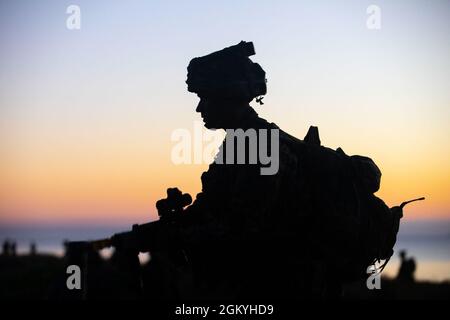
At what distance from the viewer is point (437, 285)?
101ft

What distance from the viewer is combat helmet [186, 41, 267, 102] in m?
9.55

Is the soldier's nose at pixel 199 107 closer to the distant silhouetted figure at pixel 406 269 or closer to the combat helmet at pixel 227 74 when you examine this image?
the combat helmet at pixel 227 74

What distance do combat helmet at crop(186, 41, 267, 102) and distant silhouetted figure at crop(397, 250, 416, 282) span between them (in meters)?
24.2

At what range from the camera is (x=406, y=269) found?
3503cm

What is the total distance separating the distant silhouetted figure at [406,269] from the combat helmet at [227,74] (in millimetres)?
24230

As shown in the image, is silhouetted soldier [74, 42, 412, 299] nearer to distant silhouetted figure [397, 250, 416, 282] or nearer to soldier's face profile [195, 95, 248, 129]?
soldier's face profile [195, 95, 248, 129]

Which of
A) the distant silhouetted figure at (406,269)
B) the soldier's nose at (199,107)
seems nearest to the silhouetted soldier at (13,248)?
the distant silhouetted figure at (406,269)

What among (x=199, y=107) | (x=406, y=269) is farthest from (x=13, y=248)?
(x=199, y=107)

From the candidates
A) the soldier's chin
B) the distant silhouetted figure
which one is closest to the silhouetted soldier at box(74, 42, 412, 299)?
the soldier's chin

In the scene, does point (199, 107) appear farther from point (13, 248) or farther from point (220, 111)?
point (13, 248)
